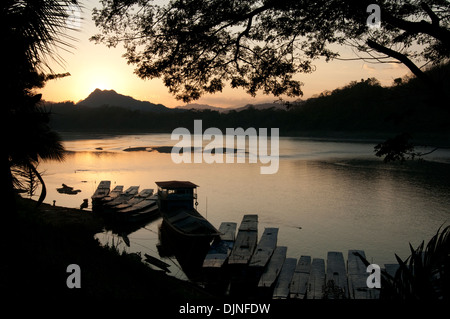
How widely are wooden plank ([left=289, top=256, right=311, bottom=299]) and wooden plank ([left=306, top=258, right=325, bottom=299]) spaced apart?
20cm

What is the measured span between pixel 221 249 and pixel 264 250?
9.23 ft

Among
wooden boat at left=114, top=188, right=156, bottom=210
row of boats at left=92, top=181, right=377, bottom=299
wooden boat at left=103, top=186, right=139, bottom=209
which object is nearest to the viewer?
row of boats at left=92, top=181, right=377, bottom=299

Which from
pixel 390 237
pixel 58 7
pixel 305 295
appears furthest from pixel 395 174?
pixel 58 7

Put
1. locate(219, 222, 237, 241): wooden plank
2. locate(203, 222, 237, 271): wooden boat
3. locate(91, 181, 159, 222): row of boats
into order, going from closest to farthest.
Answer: locate(203, 222, 237, 271): wooden boat → locate(219, 222, 237, 241): wooden plank → locate(91, 181, 159, 222): row of boats

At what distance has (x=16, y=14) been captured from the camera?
19.8 ft

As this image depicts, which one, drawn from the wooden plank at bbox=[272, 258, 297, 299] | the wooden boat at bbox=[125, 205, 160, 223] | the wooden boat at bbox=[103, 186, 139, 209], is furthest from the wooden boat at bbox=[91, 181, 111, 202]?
the wooden plank at bbox=[272, 258, 297, 299]

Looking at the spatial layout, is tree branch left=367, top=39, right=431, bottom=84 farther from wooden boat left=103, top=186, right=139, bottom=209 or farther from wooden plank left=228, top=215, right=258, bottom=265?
wooden boat left=103, top=186, right=139, bottom=209

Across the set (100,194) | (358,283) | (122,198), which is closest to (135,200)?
(122,198)

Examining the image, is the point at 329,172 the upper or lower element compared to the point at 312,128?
lower

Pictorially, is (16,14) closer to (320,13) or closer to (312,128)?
(320,13)

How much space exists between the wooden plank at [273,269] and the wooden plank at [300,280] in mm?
935

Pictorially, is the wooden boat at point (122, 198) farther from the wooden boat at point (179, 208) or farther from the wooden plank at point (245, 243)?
the wooden plank at point (245, 243)

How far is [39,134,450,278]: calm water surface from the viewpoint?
29516mm
